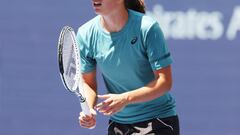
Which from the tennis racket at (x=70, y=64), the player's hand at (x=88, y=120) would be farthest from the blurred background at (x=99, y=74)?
the player's hand at (x=88, y=120)

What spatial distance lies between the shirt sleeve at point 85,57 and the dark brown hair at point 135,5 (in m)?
0.30

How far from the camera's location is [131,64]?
3621 mm

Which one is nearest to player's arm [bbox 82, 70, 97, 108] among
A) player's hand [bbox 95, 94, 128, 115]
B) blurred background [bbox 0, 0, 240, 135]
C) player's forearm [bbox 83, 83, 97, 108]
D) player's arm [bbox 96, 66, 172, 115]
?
player's forearm [bbox 83, 83, 97, 108]

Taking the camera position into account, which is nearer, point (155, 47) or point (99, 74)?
point (155, 47)

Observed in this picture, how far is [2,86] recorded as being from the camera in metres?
6.04

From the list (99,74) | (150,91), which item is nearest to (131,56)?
(150,91)

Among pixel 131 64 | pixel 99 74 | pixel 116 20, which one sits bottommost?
pixel 99 74

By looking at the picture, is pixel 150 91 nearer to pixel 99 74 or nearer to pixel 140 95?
pixel 140 95

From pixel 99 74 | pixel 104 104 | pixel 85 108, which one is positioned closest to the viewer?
pixel 104 104

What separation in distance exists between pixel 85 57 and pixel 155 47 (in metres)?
0.46

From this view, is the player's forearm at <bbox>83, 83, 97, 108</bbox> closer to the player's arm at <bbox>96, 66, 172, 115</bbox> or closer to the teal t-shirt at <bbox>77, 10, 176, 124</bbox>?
the teal t-shirt at <bbox>77, 10, 176, 124</bbox>

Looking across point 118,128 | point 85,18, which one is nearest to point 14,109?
point 85,18

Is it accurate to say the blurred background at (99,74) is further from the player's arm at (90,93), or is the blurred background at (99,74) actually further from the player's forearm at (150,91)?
the player's forearm at (150,91)

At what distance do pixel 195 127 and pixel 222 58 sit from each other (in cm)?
59
